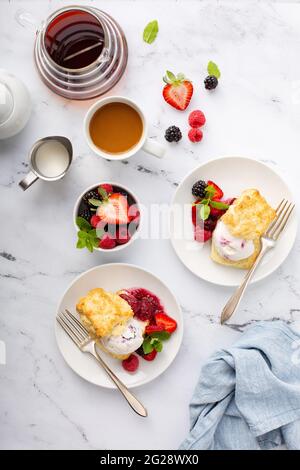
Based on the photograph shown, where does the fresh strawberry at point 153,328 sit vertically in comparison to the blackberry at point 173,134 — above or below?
below

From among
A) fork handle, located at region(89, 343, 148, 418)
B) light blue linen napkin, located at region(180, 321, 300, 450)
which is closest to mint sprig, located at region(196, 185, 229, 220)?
light blue linen napkin, located at region(180, 321, 300, 450)

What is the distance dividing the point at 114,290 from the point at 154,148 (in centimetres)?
38

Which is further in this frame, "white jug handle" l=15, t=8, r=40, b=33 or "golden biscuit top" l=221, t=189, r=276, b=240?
"white jug handle" l=15, t=8, r=40, b=33

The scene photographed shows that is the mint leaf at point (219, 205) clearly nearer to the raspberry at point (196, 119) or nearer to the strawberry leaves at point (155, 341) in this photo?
the raspberry at point (196, 119)

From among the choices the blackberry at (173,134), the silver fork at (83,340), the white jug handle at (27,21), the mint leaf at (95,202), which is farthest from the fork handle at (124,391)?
the white jug handle at (27,21)

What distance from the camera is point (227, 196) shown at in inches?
59.4

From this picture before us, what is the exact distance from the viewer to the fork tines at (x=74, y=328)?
4.86ft

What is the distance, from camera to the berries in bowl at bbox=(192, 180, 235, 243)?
1.46 m

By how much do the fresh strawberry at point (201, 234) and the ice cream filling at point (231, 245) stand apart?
0.11ft

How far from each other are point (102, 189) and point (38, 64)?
14.6 inches

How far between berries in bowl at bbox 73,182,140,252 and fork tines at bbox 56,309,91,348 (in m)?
0.19

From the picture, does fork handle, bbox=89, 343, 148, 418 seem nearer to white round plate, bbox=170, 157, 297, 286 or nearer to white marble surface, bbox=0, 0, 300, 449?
white marble surface, bbox=0, 0, 300, 449
